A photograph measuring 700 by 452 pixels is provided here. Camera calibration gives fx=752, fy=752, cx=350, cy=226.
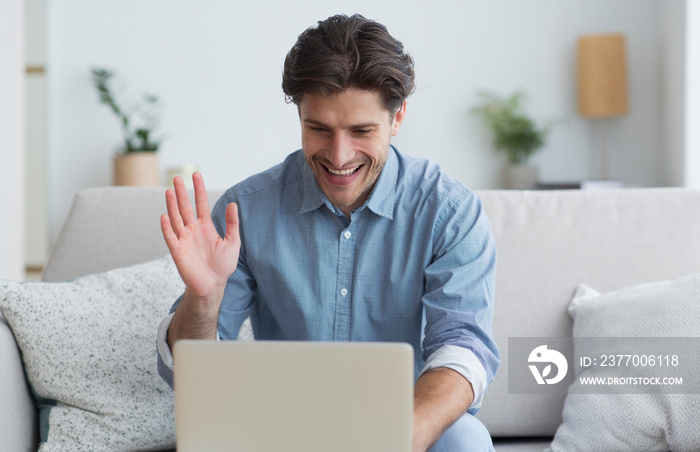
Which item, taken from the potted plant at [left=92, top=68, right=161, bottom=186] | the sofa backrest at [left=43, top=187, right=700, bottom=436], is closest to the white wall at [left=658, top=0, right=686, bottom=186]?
the sofa backrest at [left=43, top=187, right=700, bottom=436]

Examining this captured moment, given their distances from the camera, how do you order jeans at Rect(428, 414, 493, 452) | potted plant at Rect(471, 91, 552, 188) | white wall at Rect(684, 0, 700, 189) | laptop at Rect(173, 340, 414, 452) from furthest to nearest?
potted plant at Rect(471, 91, 552, 188) < white wall at Rect(684, 0, 700, 189) < jeans at Rect(428, 414, 493, 452) < laptop at Rect(173, 340, 414, 452)

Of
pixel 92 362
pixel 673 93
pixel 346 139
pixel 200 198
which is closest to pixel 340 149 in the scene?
pixel 346 139

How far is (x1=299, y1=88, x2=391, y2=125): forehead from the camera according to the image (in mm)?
1324

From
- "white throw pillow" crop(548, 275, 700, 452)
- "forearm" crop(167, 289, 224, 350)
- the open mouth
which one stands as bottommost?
"white throw pillow" crop(548, 275, 700, 452)

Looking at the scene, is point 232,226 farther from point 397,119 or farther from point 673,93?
point 673,93

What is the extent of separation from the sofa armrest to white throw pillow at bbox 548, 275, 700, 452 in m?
1.09

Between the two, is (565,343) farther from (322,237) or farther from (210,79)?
(210,79)

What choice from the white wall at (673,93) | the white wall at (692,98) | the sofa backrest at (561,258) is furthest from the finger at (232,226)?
the white wall at (673,93)

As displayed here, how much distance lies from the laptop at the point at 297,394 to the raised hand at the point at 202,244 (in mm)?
373

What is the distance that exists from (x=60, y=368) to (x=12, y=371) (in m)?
0.09

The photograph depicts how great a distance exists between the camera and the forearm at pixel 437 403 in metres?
1.08

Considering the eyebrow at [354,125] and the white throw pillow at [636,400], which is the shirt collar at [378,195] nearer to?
the eyebrow at [354,125]

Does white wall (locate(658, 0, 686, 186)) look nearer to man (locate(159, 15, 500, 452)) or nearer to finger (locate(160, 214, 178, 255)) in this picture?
man (locate(159, 15, 500, 452))

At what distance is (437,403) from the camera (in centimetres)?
114
